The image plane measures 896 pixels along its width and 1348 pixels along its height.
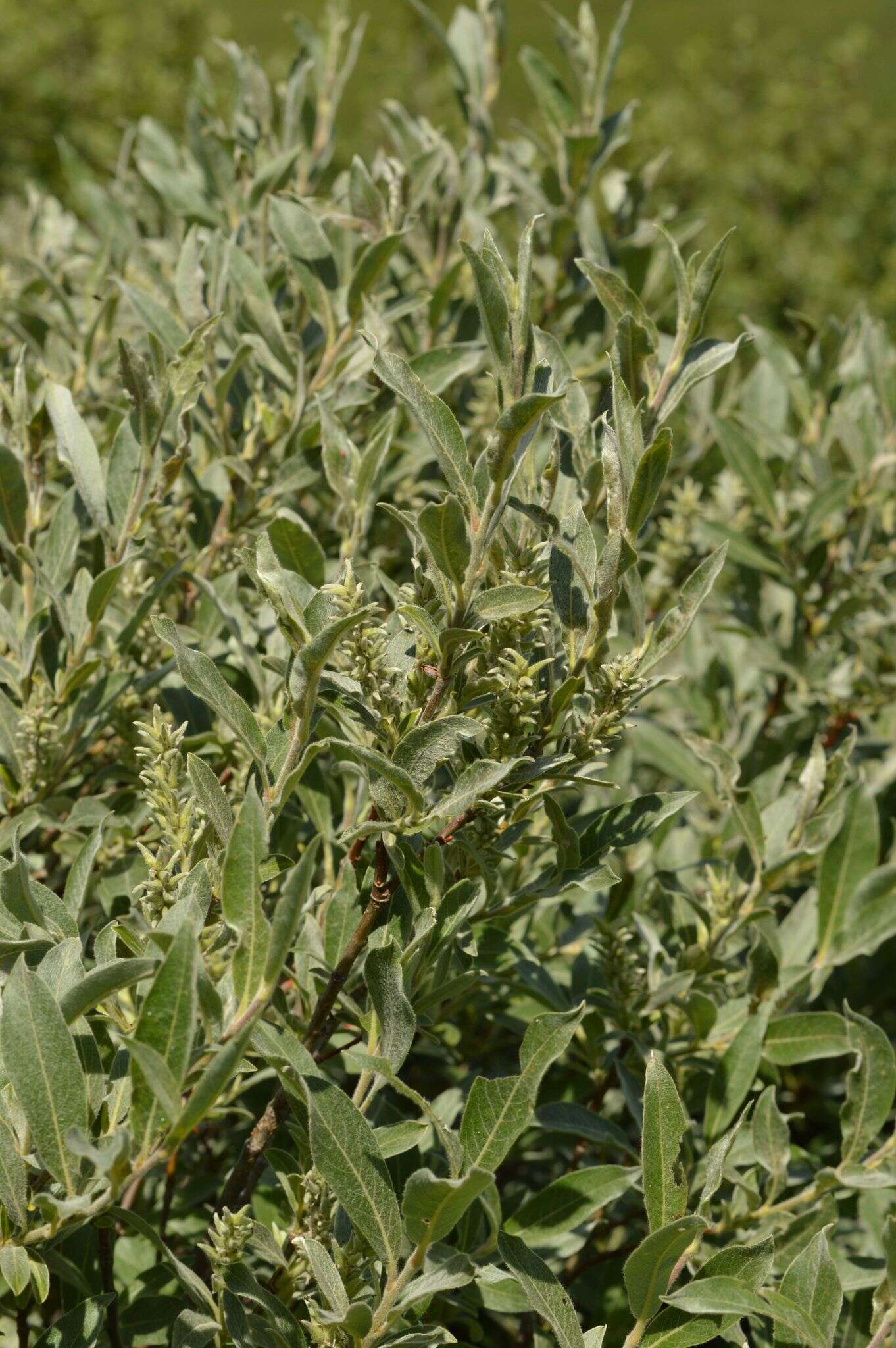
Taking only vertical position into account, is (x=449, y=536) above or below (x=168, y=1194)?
above

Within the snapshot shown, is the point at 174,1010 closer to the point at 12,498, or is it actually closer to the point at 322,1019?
the point at 322,1019

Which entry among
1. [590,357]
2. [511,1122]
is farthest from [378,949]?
[590,357]

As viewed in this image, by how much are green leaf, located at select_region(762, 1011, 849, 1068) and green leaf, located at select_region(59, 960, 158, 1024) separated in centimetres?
101

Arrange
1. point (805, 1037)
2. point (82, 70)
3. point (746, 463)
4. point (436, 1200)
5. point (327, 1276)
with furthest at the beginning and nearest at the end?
point (82, 70)
point (746, 463)
point (805, 1037)
point (327, 1276)
point (436, 1200)

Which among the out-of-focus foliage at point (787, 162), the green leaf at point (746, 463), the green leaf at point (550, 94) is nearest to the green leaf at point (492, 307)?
the green leaf at point (746, 463)

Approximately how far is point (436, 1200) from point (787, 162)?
52.7ft

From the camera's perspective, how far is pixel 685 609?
142 centimetres

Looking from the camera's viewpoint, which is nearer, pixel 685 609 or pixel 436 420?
pixel 436 420

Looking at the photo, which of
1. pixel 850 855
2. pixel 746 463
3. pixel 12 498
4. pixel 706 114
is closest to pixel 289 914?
pixel 12 498

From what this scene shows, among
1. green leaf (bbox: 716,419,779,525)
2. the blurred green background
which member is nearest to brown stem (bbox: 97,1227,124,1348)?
green leaf (bbox: 716,419,779,525)

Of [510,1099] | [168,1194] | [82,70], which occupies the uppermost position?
[82,70]

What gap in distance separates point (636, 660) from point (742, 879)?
712mm

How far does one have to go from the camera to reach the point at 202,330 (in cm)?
158

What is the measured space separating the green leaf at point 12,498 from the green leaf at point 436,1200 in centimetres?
104
